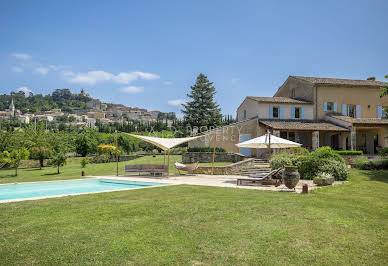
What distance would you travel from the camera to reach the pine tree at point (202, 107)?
130 feet

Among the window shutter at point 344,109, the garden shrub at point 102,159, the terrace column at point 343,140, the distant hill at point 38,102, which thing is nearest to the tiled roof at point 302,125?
the terrace column at point 343,140

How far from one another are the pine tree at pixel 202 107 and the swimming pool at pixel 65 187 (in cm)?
2666

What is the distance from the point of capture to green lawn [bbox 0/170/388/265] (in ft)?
12.2

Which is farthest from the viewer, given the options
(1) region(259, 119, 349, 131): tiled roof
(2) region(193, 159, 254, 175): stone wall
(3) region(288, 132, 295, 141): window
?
(3) region(288, 132, 295, 141): window

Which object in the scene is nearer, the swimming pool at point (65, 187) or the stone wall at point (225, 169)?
the swimming pool at point (65, 187)

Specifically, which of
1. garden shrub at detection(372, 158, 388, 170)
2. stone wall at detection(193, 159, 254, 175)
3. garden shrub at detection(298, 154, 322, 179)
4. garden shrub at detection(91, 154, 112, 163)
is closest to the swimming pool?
stone wall at detection(193, 159, 254, 175)

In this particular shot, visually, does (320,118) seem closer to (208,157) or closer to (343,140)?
(343,140)

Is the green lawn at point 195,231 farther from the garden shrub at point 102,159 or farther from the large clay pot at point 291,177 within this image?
the garden shrub at point 102,159

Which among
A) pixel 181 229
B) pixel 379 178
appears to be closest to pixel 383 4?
pixel 379 178

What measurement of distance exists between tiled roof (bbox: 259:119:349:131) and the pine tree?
16.2m

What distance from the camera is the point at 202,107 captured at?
4041cm

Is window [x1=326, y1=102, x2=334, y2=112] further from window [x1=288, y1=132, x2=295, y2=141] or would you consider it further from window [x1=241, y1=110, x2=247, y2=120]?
window [x1=241, y1=110, x2=247, y2=120]

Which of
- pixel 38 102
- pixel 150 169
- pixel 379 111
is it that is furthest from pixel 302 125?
pixel 38 102

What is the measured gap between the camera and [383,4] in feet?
61.2
